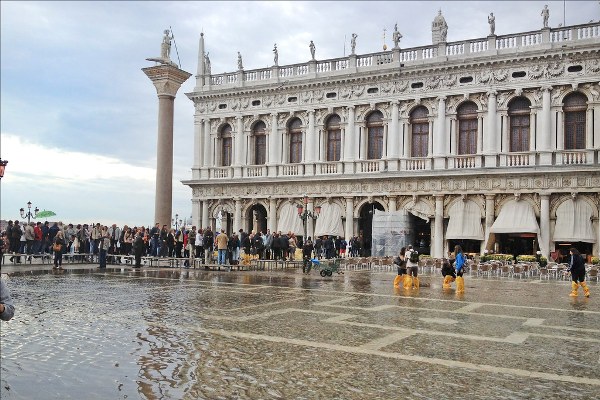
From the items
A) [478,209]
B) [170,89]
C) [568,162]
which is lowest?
[478,209]

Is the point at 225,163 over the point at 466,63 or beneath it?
beneath

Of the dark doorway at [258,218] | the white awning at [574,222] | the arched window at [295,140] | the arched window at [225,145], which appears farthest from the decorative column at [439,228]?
the arched window at [225,145]

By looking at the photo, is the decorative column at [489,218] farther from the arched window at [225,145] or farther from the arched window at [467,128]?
the arched window at [225,145]

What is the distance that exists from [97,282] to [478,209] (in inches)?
922

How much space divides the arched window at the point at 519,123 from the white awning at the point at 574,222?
440 centimetres

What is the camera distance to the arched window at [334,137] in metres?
42.2

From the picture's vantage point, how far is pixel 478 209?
36375mm

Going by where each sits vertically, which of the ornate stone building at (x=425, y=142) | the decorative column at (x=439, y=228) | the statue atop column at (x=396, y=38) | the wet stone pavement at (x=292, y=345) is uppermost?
the statue atop column at (x=396, y=38)

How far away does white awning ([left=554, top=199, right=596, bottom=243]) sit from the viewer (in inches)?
1316

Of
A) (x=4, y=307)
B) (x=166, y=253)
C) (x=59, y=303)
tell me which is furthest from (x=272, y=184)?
(x=4, y=307)

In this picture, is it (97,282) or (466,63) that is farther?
(466,63)

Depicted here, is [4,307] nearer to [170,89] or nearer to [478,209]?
[478,209]

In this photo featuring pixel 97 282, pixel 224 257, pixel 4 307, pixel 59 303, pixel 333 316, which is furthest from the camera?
pixel 224 257

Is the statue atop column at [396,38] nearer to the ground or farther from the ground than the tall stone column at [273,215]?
farther from the ground
